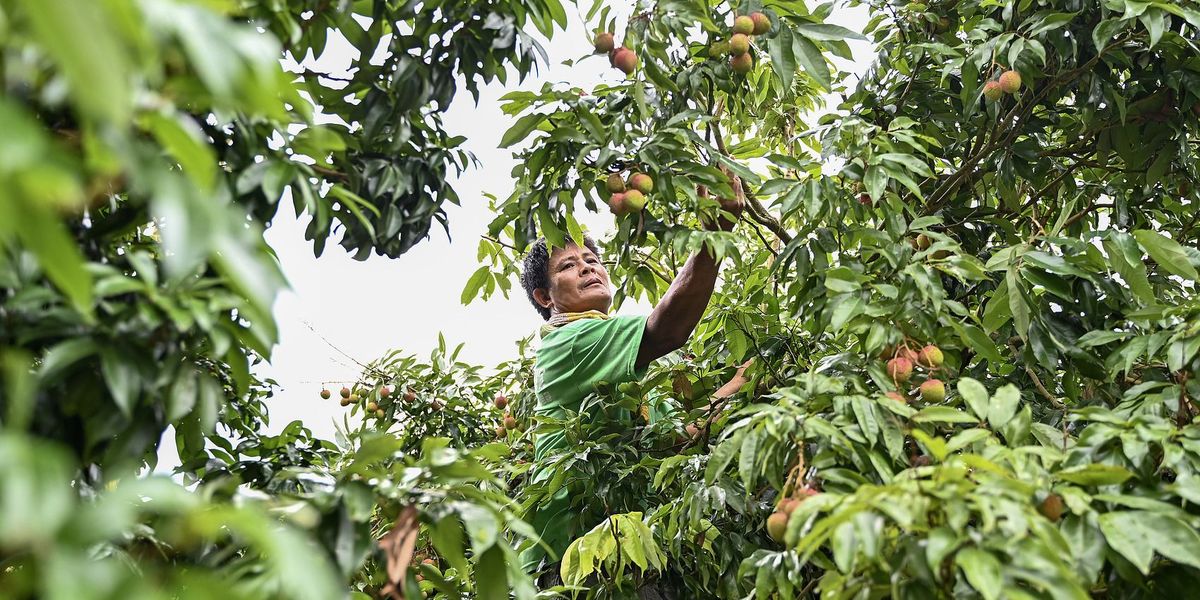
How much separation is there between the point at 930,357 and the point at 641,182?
510 mm

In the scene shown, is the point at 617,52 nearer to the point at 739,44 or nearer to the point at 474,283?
the point at 739,44

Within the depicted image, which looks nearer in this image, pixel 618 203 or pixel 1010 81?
pixel 618 203

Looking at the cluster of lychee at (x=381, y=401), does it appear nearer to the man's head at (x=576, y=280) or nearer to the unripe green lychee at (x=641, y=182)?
the man's head at (x=576, y=280)

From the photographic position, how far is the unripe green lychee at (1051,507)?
3.62 feet

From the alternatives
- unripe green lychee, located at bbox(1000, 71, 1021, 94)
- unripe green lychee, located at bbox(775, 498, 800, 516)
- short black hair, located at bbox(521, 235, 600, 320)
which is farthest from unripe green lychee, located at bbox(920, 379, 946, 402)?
short black hair, located at bbox(521, 235, 600, 320)

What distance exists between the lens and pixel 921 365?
1543mm

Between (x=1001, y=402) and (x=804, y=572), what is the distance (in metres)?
0.70

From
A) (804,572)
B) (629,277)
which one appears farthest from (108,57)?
(804,572)

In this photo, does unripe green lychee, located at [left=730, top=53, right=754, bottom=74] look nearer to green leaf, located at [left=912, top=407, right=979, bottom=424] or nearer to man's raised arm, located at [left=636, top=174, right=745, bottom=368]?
man's raised arm, located at [left=636, top=174, right=745, bottom=368]

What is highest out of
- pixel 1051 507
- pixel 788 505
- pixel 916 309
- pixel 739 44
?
pixel 739 44

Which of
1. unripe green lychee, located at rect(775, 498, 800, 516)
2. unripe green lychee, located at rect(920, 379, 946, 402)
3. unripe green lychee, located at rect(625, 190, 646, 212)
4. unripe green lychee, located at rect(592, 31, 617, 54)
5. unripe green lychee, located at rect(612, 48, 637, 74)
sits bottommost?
unripe green lychee, located at rect(775, 498, 800, 516)

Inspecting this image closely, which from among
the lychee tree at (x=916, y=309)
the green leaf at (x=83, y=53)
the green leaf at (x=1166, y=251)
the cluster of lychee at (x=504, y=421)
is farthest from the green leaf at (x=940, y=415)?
the cluster of lychee at (x=504, y=421)

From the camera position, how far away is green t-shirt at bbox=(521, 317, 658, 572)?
217 cm

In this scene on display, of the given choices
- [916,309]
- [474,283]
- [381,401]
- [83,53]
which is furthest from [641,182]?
[381,401]
